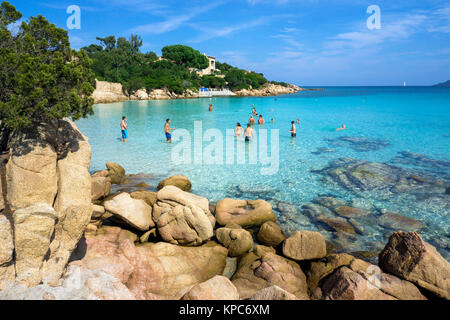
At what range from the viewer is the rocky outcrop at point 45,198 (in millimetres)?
4578

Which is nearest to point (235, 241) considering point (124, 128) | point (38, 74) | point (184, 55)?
point (38, 74)

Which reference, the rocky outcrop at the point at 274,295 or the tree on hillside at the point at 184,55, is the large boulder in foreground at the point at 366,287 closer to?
the rocky outcrop at the point at 274,295

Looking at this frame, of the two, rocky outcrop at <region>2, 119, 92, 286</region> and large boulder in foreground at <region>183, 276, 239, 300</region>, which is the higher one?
rocky outcrop at <region>2, 119, 92, 286</region>

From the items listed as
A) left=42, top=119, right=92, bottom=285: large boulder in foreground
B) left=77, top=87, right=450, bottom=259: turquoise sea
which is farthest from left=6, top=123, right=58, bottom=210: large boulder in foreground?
left=77, top=87, right=450, bottom=259: turquoise sea

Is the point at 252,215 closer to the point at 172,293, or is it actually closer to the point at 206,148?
the point at 172,293

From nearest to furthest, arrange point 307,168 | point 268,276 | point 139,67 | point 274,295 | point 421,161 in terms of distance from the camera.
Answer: point 274,295, point 268,276, point 307,168, point 421,161, point 139,67

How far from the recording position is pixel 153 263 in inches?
232

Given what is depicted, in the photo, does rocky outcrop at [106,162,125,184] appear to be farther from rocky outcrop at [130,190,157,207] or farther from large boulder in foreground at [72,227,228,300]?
large boulder in foreground at [72,227,228,300]

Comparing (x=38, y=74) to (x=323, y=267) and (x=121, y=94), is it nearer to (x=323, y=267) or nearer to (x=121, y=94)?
(x=323, y=267)

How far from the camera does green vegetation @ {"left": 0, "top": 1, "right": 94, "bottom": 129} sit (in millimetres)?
4672

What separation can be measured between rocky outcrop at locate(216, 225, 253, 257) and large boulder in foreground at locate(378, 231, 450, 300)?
121 inches

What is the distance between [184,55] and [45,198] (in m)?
95.7

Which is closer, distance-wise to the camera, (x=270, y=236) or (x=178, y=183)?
(x=270, y=236)
